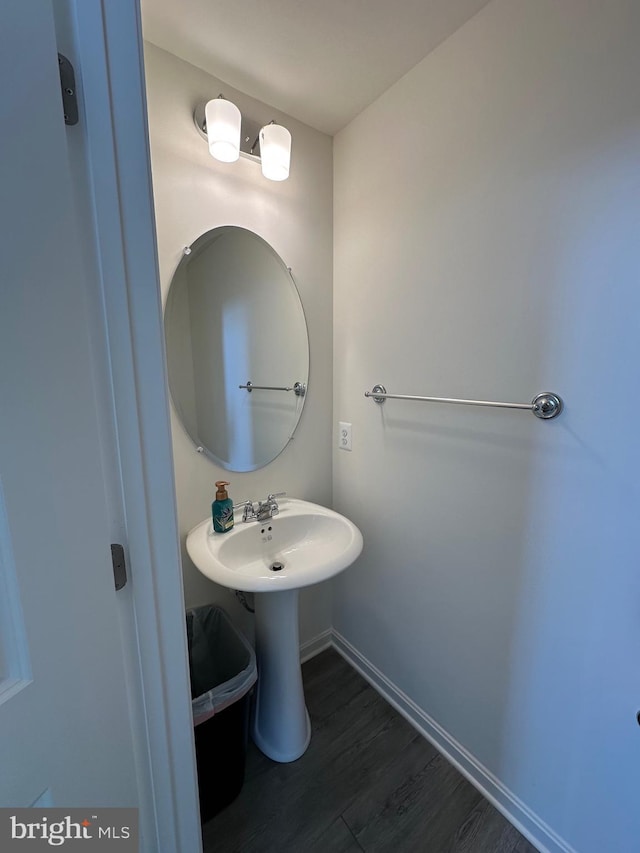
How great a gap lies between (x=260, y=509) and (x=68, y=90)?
120 centimetres

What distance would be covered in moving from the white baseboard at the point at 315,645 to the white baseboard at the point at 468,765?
13 centimetres

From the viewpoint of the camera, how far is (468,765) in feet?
4.12

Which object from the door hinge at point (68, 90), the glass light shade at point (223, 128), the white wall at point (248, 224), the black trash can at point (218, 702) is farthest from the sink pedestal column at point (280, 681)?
the glass light shade at point (223, 128)

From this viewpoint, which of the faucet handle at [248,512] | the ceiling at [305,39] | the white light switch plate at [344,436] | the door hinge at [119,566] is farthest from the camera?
the white light switch plate at [344,436]

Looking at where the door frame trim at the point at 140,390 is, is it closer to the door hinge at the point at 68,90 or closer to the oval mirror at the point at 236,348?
the door hinge at the point at 68,90

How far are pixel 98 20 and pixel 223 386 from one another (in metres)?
0.96

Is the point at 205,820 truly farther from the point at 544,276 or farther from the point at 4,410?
the point at 544,276

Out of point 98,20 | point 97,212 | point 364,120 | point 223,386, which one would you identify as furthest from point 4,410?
point 364,120

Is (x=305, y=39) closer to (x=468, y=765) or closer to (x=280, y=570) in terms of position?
(x=280, y=570)

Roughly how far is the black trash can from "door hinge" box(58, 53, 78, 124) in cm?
128

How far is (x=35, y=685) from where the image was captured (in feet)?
1.58

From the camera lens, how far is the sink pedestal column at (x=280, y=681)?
4.22 ft

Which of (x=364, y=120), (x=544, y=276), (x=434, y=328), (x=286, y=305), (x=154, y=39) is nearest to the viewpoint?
(x=544, y=276)

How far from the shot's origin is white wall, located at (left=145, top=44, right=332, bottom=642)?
1.11m
